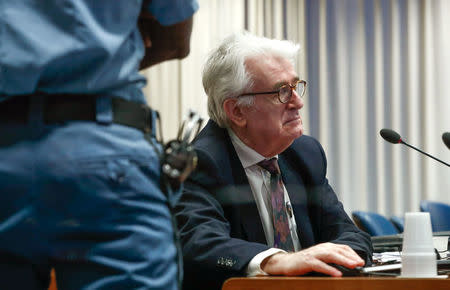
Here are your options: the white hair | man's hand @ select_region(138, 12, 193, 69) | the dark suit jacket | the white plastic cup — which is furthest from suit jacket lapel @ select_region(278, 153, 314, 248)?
man's hand @ select_region(138, 12, 193, 69)

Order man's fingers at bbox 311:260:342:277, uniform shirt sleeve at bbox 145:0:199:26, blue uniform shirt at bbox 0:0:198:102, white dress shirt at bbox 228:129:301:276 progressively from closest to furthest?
blue uniform shirt at bbox 0:0:198:102
uniform shirt sleeve at bbox 145:0:199:26
man's fingers at bbox 311:260:342:277
white dress shirt at bbox 228:129:301:276

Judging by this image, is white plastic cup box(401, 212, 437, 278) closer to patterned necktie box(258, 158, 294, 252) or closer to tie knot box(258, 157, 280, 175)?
patterned necktie box(258, 158, 294, 252)

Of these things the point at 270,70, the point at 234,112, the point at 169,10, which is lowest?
the point at 234,112

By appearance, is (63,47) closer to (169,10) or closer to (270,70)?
(169,10)

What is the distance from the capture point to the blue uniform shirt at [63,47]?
3.30ft

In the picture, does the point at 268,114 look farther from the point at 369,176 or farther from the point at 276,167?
the point at 369,176

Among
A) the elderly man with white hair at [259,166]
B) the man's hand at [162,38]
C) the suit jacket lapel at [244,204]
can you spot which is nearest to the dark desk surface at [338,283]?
the elderly man with white hair at [259,166]

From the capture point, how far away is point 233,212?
2.01 meters

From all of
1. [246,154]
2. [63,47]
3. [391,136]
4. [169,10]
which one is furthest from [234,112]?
[63,47]

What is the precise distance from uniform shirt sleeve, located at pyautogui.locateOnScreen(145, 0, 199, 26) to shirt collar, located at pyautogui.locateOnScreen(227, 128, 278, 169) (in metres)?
1.04

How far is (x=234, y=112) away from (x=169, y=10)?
112 cm

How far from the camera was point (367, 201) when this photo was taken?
600cm

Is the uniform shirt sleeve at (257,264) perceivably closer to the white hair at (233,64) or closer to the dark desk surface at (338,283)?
the dark desk surface at (338,283)

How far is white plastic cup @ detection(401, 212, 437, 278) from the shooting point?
1.35 metres
